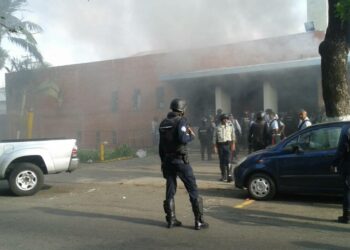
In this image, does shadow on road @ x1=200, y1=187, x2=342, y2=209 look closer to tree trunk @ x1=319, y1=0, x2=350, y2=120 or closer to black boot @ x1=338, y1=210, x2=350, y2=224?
black boot @ x1=338, y1=210, x2=350, y2=224

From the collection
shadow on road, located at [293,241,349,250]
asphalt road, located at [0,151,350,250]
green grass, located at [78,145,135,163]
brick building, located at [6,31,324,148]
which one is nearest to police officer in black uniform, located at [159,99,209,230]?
asphalt road, located at [0,151,350,250]

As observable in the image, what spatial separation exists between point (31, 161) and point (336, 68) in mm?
6076

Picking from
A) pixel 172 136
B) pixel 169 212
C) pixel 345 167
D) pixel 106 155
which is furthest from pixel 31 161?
pixel 106 155

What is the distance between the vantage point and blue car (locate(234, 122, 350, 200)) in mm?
7324

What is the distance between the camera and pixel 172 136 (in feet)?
18.9

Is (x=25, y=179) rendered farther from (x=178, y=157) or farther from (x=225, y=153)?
(x=178, y=157)

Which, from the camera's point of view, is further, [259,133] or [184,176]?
[259,133]

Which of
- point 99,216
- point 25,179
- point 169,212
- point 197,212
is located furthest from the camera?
point 25,179

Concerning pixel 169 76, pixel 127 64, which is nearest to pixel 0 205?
pixel 169 76

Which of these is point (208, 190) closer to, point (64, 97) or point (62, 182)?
point (62, 182)

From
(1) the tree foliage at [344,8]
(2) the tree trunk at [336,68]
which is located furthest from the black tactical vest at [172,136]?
(2) the tree trunk at [336,68]

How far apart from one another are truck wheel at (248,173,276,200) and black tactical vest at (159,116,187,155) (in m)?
2.48

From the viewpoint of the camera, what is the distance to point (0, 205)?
7.97 metres

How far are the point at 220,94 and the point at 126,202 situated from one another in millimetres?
11010
